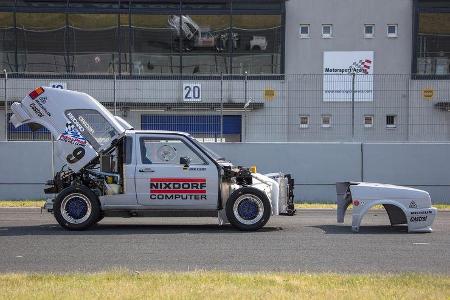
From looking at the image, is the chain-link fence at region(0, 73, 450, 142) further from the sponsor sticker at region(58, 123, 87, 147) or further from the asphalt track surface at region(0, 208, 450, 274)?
the sponsor sticker at region(58, 123, 87, 147)

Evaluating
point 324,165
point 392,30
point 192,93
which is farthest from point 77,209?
point 392,30

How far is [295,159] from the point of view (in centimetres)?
1945

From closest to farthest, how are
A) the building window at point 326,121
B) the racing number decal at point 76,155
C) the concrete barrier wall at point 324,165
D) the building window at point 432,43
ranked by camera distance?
the racing number decal at point 76,155
the concrete barrier wall at point 324,165
the building window at point 326,121
the building window at point 432,43

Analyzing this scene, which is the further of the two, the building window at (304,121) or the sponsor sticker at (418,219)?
the building window at (304,121)

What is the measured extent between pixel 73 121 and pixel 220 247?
3.88 m

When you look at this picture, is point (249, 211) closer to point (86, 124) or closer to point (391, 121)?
point (86, 124)

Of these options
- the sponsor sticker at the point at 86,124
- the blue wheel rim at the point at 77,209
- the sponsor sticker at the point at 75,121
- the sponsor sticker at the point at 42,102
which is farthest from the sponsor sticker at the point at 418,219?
the sponsor sticker at the point at 42,102

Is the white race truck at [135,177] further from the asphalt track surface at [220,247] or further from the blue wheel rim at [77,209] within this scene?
the asphalt track surface at [220,247]

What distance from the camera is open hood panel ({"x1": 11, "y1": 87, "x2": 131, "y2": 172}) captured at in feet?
40.7

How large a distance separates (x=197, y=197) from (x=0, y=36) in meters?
20.0

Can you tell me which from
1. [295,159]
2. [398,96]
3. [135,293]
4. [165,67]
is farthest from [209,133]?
[135,293]

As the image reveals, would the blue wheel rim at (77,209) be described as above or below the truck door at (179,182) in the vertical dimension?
below

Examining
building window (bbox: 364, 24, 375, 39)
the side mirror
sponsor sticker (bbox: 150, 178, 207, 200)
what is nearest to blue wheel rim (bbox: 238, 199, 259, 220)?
sponsor sticker (bbox: 150, 178, 207, 200)

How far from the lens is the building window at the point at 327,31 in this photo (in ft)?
104
